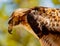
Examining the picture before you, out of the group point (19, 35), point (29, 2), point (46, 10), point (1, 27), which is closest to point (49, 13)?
point (46, 10)

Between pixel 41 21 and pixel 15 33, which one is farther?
pixel 15 33

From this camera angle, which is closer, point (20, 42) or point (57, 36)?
point (57, 36)

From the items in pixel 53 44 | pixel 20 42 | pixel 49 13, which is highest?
pixel 49 13

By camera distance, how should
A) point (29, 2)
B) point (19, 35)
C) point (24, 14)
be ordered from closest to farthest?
point (24, 14), point (19, 35), point (29, 2)

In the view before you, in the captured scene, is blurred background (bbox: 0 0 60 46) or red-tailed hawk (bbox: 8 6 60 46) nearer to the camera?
red-tailed hawk (bbox: 8 6 60 46)

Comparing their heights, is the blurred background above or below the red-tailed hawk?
below

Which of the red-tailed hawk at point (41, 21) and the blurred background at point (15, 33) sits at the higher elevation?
the red-tailed hawk at point (41, 21)

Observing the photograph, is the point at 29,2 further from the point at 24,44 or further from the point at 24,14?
the point at 24,14

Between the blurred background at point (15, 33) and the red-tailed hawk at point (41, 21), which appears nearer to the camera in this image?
the red-tailed hawk at point (41, 21)
